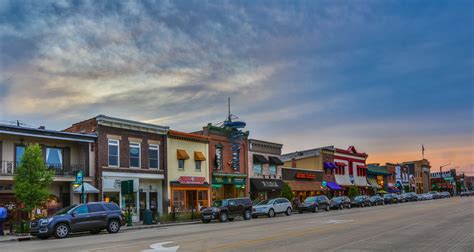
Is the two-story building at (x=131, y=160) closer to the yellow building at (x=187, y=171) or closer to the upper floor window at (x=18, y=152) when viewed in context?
the yellow building at (x=187, y=171)

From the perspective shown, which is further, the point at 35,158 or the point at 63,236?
the point at 35,158

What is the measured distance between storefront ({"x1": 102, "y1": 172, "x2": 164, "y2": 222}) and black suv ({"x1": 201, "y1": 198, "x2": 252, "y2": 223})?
513 cm

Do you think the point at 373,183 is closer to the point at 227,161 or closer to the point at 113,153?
the point at 227,161

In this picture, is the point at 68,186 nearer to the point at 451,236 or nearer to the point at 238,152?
the point at 238,152

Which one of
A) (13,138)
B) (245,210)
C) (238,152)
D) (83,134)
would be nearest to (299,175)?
(238,152)

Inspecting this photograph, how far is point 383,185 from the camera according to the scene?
85.0m

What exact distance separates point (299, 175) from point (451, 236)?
131ft

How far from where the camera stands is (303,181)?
192ft

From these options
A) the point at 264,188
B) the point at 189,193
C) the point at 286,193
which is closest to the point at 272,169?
the point at 264,188

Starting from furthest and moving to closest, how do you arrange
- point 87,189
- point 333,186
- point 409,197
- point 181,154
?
point 409,197 → point 333,186 → point 181,154 → point 87,189

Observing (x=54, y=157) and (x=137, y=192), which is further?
(x=137, y=192)

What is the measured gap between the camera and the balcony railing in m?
30.0

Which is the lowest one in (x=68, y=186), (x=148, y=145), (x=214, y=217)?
(x=214, y=217)

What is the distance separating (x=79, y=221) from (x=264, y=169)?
29.6 m
